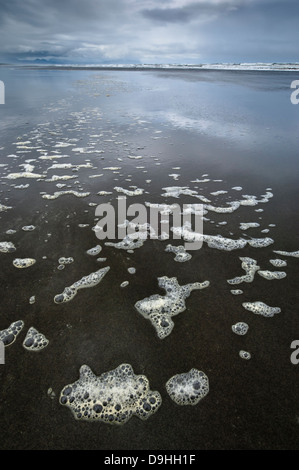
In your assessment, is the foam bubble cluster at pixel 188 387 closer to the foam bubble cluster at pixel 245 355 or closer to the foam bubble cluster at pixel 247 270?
the foam bubble cluster at pixel 245 355

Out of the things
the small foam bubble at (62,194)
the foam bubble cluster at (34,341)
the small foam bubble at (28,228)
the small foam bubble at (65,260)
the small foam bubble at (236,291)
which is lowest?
the foam bubble cluster at (34,341)

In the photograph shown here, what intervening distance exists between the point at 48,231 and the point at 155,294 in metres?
2.17

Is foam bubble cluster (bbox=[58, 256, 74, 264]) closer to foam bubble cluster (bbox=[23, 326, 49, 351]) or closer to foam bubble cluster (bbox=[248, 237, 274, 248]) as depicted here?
foam bubble cluster (bbox=[23, 326, 49, 351])

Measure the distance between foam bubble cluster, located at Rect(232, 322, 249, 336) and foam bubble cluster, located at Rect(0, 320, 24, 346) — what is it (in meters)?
2.20

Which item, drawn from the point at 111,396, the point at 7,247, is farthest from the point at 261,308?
the point at 7,247

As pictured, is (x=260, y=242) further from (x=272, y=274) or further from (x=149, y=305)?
(x=149, y=305)

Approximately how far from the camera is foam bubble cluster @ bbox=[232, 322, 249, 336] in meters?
2.57

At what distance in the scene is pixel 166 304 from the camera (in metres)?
2.92

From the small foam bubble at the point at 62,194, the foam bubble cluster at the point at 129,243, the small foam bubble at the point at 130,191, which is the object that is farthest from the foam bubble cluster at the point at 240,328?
the small foam bubble at the point at 62,194

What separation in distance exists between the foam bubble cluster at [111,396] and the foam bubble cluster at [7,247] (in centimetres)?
220

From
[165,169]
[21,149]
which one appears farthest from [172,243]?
[21,149]

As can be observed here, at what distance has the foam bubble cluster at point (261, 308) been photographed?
109 inches

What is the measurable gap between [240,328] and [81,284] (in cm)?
191
